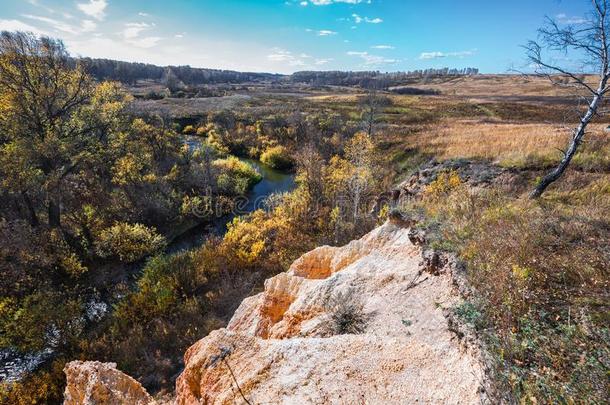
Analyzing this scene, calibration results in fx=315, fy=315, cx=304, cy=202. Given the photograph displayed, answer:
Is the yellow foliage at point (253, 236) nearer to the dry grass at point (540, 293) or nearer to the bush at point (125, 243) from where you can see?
the bush at point (125, 243)

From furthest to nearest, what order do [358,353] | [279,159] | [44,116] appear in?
[279,159] < [44,116] < [358,353]

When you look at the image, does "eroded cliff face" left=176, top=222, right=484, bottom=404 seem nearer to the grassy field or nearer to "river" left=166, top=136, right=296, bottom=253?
the grassy field

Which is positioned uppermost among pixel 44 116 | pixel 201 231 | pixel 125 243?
pixel 44 116

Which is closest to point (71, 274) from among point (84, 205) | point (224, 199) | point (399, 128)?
point (84, 205)

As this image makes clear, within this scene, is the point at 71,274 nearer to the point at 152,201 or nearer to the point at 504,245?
the point at 152,201

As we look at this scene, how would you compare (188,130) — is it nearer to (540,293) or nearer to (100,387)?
(100,387)

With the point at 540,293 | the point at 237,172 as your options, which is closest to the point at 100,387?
the point at 540,293

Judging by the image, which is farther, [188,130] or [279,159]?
[188,130]
